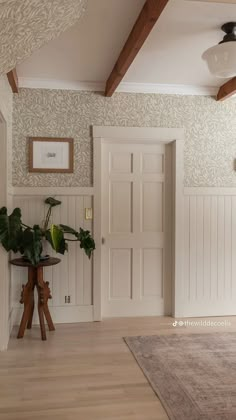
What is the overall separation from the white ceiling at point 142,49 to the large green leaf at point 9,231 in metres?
1.41

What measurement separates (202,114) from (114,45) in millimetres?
1517

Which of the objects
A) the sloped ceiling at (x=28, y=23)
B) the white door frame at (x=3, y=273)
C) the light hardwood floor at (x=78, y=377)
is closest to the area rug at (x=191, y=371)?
the light hardwood floor at (x=78, y=377)

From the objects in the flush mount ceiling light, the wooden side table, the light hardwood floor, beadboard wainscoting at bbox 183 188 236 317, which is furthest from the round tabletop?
the flush mount ceiling light

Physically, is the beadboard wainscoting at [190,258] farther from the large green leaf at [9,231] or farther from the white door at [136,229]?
the large green leaf at [9,231]

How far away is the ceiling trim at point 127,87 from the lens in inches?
147

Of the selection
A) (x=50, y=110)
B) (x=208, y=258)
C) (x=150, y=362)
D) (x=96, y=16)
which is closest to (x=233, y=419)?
(x=150, y=362)

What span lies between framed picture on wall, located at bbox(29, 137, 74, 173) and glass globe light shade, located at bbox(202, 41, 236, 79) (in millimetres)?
1731

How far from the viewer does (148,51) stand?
3.02m

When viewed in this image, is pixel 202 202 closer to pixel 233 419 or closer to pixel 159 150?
pixel 159 150

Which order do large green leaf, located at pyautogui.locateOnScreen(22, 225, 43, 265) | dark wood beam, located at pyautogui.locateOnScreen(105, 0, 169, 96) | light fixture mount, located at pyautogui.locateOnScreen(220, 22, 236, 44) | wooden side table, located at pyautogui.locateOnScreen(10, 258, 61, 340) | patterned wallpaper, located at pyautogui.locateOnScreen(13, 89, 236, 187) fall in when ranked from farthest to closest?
1. patterned wallpaper, located at pyautogui.locateOnScreen(13, 89, 236, 187)
2. wooden side table, located at pyautogui.locateOnScreen(10, 258, 61, 340)
3. large green leaf, located at pyautogui.locateOnScreen(22, 225, 43, 265)
4. light fixture mount, located at pyautogui.locateOnScreen(220, 22, 236, 44)
5. dark wood beam, located at pyautogui.locateOnScreen(105, 0, 169, 96)

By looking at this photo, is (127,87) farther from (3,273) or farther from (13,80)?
(3,273)

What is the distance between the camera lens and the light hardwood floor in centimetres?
221

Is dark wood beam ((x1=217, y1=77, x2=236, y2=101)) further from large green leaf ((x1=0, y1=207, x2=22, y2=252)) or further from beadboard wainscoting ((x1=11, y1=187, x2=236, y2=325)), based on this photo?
large green leaf ((x1=0, y1=207, x2=22, y2=252))

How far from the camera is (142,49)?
297 centimetres
